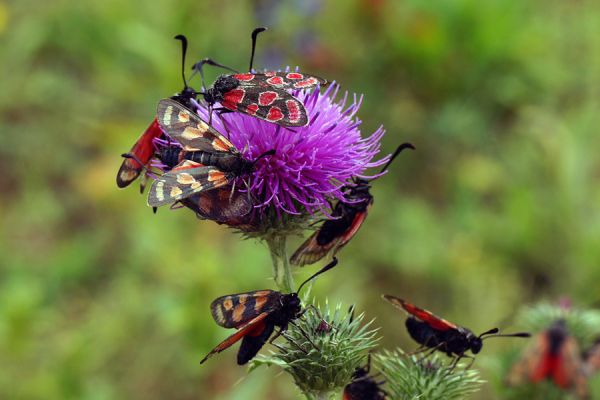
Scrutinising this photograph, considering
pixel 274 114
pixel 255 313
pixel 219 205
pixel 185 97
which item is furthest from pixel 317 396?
pixel 185 97

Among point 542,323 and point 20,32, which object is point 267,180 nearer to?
point 542,323

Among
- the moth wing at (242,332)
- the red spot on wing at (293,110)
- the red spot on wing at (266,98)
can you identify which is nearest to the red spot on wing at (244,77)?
the red spot on wing at (266,98)

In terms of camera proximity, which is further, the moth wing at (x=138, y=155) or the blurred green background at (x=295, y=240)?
the blurred green background at (x=295, y=240)

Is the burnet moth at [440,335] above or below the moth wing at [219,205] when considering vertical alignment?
below

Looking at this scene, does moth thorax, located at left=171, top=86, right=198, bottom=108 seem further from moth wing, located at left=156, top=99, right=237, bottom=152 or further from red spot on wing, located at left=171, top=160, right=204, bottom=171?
red spot on wing, located at left=171, top=160, right=204, bottom=171

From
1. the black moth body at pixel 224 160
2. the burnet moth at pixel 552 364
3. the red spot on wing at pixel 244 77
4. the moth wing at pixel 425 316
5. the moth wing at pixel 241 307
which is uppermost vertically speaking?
the red spot on wing at pixel 244 77

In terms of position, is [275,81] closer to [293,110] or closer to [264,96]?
[264,96]

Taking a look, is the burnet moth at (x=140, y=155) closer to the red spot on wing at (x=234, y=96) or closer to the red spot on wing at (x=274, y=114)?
the red spot on wing at (x=234, y=96)
